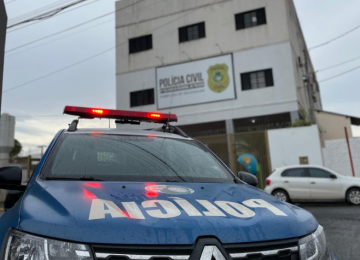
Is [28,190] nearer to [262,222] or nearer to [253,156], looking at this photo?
[262,222]

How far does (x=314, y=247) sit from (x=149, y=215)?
913 mm

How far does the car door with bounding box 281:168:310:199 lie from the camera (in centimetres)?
1024

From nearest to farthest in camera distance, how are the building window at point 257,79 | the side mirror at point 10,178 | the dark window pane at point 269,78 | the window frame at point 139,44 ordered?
the side mirror at point 10,178 → the dark window pane at point 269,78 → the building window at point 257,79 → the window frame at point 139,44

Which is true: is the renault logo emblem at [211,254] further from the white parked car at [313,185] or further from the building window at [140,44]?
the building window at [140,44]

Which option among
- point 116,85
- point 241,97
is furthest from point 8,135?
point 241,97

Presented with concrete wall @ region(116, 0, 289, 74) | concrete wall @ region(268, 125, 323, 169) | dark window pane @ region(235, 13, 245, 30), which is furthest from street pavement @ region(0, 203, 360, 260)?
dark window pane @ region(235, 13, 245, 30)

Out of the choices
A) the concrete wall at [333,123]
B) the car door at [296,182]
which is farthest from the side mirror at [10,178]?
the concrete wall at [333,123]

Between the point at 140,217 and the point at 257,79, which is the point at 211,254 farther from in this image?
the point at 257,79

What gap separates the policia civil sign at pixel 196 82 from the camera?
19.1 m

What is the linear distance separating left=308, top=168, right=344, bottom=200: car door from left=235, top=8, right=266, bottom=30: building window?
38.4 ft

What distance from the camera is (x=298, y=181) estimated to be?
10367 mm

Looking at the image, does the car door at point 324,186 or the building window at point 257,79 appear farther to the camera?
the building window at point 257,79

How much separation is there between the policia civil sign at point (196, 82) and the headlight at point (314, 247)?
17359mm

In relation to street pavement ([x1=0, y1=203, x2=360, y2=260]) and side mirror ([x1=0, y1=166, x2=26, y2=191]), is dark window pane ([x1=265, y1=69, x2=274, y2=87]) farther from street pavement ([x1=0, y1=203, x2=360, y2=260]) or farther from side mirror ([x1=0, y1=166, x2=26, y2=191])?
side mirror ([x1=0, y1=166, x2=26, y2=191])
